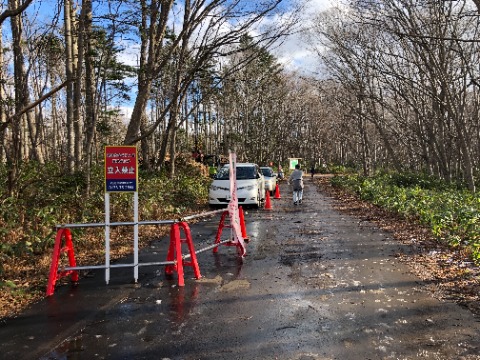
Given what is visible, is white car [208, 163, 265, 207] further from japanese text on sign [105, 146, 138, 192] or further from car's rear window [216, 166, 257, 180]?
japanese text on sign [105, 146, 138, 192]

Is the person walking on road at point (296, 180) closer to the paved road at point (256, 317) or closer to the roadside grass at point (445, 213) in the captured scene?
the roadside grass at point (445, 213)

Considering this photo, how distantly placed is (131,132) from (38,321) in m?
9.04

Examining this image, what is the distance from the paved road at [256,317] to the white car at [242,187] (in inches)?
320

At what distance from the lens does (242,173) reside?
17812 millimetres

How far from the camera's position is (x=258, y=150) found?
45.1 m

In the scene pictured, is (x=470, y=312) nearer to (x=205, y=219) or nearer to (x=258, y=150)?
(x=205, y=219)

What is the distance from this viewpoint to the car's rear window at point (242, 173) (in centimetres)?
1722

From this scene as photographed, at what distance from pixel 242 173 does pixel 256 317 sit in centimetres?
1306

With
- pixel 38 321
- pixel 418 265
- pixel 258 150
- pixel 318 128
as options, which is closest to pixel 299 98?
pixel 258 150

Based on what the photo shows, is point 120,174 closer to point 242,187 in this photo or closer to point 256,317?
point 256,317

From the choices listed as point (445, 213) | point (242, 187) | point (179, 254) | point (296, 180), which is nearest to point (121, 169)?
point (179, 254)

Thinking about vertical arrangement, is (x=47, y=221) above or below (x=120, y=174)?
below

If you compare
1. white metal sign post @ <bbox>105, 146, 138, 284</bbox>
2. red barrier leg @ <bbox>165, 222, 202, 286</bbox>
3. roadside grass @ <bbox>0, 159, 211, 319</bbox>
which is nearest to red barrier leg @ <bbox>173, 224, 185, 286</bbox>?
red barrier leg @ <bbox>165, 222, 202, 286</bbox>

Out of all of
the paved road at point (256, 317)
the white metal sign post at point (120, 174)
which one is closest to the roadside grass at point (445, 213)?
the paved road at point (256, 317)
